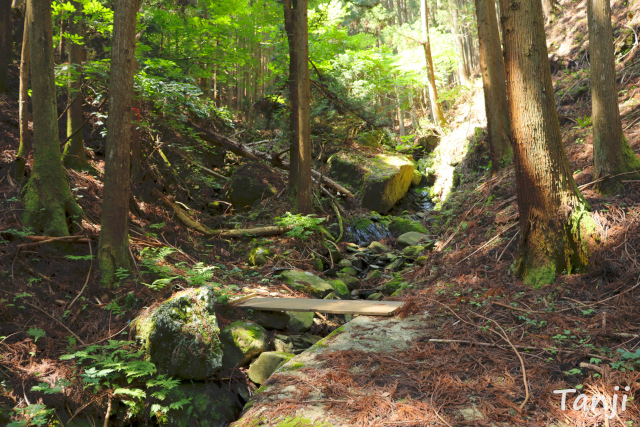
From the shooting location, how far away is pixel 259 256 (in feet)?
27.4

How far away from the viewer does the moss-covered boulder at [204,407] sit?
394cm

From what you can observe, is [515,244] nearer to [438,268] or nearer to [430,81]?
[438,268]

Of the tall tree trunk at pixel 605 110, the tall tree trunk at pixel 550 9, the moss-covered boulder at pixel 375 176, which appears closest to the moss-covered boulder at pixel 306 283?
the tall tree trunk at pixel 605 110

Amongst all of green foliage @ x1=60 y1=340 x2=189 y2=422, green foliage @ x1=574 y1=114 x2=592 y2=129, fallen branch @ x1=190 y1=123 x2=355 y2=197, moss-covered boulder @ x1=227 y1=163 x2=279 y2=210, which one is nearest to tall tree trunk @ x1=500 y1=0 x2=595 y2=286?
green foliage @ x1=60 y1=340 x2=189 y2=422

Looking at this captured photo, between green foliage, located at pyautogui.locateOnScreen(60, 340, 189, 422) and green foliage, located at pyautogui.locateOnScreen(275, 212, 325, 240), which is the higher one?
green foliage, located at pyautogui.locateOnScreen(275, 212, 325, 240)

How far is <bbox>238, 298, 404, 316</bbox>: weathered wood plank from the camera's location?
5312 millimetres

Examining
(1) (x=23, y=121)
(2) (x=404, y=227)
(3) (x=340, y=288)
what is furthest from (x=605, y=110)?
(1) (x=23, y=121)

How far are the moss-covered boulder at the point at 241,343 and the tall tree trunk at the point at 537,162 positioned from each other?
11.4 ft

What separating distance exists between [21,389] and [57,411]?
16.8 inches

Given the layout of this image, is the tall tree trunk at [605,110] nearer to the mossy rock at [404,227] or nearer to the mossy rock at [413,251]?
the mossy rock at [413,251]

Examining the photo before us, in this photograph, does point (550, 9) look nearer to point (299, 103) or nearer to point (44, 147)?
point (299, 103)

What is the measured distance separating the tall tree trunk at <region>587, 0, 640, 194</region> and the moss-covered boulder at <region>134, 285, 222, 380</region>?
5.74m

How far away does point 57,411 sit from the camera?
3.62 m

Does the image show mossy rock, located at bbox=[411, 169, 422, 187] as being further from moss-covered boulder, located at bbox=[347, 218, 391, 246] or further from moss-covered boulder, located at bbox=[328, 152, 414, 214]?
moss-covered boulder, located at bbox=[347, 218, 391, 246]
